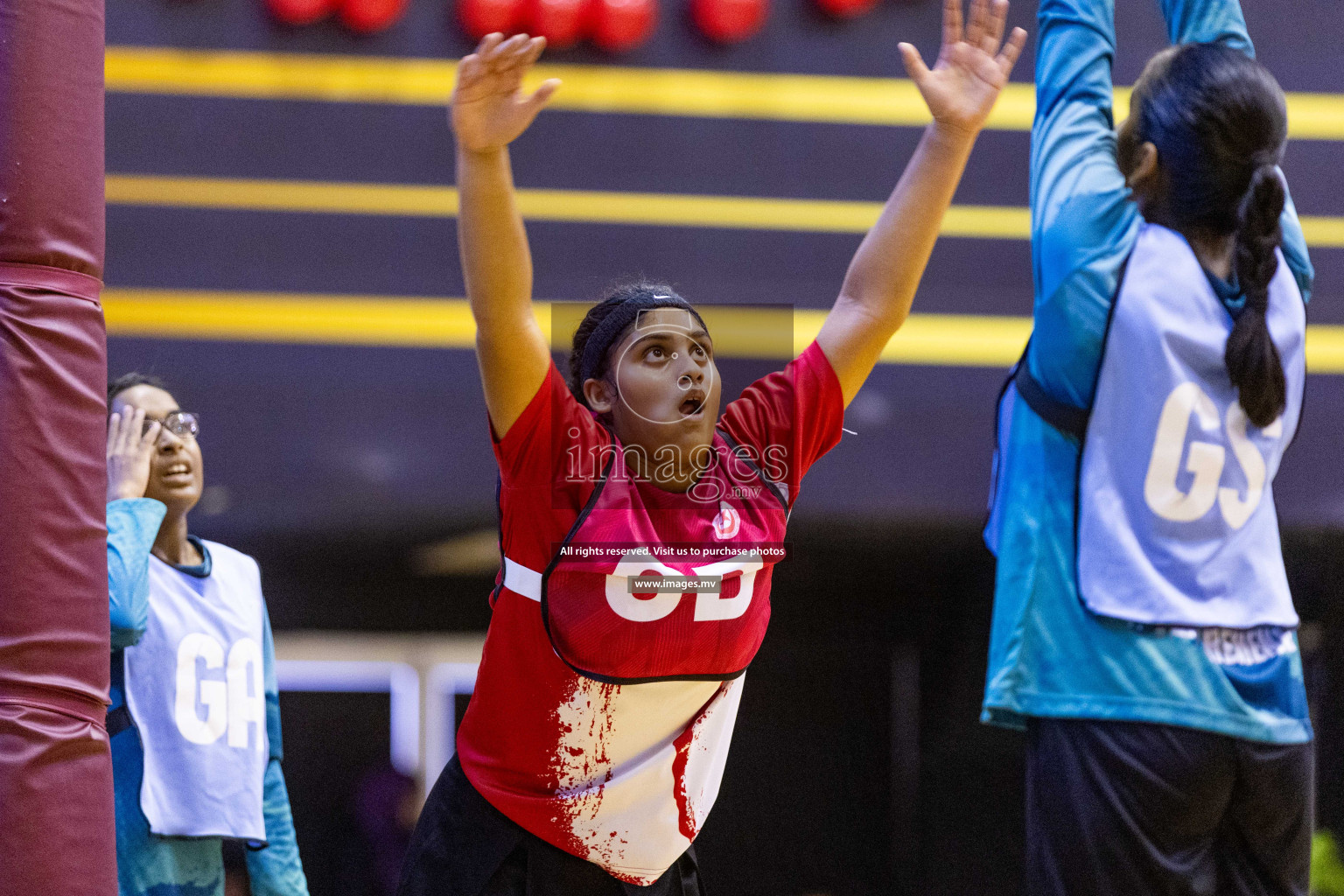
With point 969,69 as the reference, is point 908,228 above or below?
below

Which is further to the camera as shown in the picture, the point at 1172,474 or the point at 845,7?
the point at 845,7

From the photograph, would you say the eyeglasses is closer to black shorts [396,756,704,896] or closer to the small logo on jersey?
black shorts [396,756,704,896]

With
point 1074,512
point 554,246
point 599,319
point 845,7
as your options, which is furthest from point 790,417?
point 845,7

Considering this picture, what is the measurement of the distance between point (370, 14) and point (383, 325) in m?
1.00

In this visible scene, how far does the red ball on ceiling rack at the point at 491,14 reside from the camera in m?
4.30

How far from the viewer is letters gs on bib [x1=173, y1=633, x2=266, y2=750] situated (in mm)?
2900

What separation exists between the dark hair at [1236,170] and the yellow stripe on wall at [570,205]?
6.77ft

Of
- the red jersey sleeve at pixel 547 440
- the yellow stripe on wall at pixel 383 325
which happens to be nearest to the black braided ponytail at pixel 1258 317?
the red jersey sleeve at pixel 547 440

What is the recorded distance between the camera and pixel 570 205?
4359mm

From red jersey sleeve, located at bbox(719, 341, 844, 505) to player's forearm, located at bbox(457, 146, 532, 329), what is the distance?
1.66ft

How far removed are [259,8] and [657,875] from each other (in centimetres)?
328

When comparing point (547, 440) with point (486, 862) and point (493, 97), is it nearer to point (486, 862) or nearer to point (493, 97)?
point (493, 97)

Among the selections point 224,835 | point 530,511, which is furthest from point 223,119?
point 530,511

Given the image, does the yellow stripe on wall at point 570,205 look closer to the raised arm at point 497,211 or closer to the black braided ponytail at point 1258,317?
the black braided ponytail at point 1258,317
